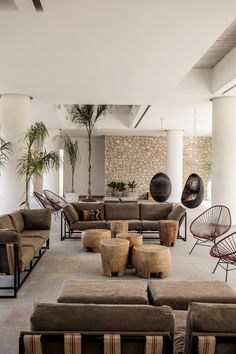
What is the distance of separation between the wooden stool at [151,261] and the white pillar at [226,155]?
4466mm

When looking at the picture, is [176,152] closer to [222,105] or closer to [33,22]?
[222,105]

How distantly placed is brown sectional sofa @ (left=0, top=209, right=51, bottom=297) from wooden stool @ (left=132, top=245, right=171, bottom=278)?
141 cm

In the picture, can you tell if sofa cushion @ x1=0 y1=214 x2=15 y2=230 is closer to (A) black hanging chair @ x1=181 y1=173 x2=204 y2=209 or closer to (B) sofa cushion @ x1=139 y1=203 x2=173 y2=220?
(B) sofa cushion @ x1=139 y1=203 x2=173 y2=220

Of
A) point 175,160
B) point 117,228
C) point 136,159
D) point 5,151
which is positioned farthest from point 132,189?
point 117,228

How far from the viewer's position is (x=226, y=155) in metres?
9.06

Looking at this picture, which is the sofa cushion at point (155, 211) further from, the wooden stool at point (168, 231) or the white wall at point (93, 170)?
the white wall at point (93, 170)

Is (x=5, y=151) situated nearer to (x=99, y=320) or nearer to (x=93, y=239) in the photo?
(x=93, y=239)

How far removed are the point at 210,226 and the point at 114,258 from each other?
260cm

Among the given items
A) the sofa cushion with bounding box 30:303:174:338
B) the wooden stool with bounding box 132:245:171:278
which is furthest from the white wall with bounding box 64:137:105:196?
the sofa cushion with bounding box 30:303:174:338

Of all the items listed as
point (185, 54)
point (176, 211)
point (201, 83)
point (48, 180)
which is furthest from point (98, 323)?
point (48, 180)

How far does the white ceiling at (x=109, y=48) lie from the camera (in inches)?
171

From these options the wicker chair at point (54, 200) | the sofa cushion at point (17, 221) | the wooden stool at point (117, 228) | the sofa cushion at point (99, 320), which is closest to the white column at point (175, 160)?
the wicker chair at point (54, 200)

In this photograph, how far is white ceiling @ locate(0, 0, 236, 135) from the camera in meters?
4.36

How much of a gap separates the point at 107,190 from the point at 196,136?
5.13 metres
